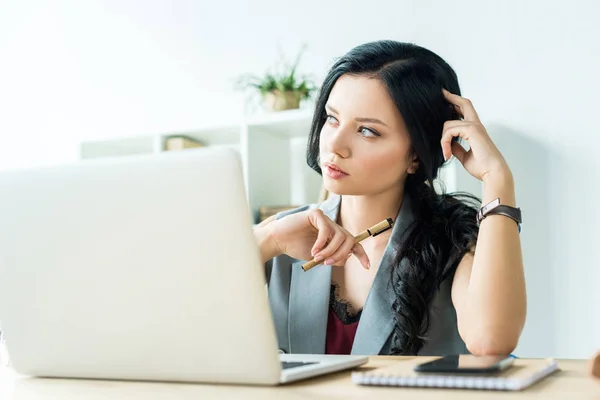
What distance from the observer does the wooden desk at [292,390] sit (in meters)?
0.73

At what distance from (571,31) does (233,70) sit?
5.11 ft

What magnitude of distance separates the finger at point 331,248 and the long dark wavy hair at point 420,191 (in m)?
0.26

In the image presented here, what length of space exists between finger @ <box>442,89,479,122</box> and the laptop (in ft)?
2.63

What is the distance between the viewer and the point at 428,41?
10.3ft

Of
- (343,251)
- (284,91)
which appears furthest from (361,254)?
(284,91)

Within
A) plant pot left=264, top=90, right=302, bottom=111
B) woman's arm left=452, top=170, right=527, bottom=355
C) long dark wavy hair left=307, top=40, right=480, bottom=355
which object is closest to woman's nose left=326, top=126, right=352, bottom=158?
long dark wavy hair left=307, top=40, right=480, bottom=355

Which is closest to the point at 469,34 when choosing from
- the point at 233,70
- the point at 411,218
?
the point at 233,70

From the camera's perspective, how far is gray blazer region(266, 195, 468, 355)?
150cm

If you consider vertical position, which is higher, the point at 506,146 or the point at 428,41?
the point at 428,41

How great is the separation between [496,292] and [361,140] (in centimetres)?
53

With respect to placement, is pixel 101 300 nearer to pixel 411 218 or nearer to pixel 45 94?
pixel 411 218

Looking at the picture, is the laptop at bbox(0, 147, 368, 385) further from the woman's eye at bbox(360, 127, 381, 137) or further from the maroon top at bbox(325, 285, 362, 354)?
the woman's eye at bbox(360, 127, 381, 137)

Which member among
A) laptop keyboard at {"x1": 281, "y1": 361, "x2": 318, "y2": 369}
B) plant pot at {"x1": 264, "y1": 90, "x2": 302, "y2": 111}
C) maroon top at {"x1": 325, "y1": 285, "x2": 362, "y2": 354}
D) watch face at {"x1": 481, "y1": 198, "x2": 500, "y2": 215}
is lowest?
maroon top at {"x1": 325, "y1": 285, "x2": 362, "y2": 354}

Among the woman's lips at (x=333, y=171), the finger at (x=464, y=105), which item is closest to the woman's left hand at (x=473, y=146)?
the finger at (x=464, y=105)
